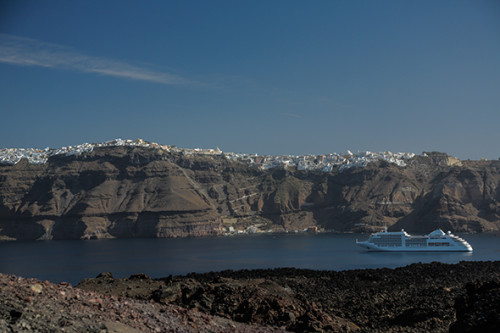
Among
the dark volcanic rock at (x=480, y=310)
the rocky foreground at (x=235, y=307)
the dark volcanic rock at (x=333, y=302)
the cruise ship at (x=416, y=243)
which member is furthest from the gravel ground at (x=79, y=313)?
the cruise ship at (x=416, y=243)

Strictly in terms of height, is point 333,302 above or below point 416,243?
above

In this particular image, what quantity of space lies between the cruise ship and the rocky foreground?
52.0m

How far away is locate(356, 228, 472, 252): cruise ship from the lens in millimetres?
84000

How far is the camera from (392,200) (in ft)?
529

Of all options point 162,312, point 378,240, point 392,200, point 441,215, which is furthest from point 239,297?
point 392,200

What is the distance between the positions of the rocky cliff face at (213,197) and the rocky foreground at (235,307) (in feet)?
394

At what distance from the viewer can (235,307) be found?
18.9 metres

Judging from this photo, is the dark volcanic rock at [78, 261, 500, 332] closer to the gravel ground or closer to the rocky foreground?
the rocky foreground

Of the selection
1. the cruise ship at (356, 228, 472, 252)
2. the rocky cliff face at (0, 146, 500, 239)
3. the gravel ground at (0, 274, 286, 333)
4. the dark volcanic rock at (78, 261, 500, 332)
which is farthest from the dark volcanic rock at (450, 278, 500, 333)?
the rocky cliff face at (0, 146, 500, 239)

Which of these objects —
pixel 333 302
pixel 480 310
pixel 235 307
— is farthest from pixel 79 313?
pixel 333 302

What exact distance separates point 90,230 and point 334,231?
6697 centimetres

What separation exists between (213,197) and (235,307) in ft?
526

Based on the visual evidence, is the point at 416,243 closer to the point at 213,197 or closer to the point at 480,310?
the point at 480,310

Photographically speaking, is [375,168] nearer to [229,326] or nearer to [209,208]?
[209,208]
